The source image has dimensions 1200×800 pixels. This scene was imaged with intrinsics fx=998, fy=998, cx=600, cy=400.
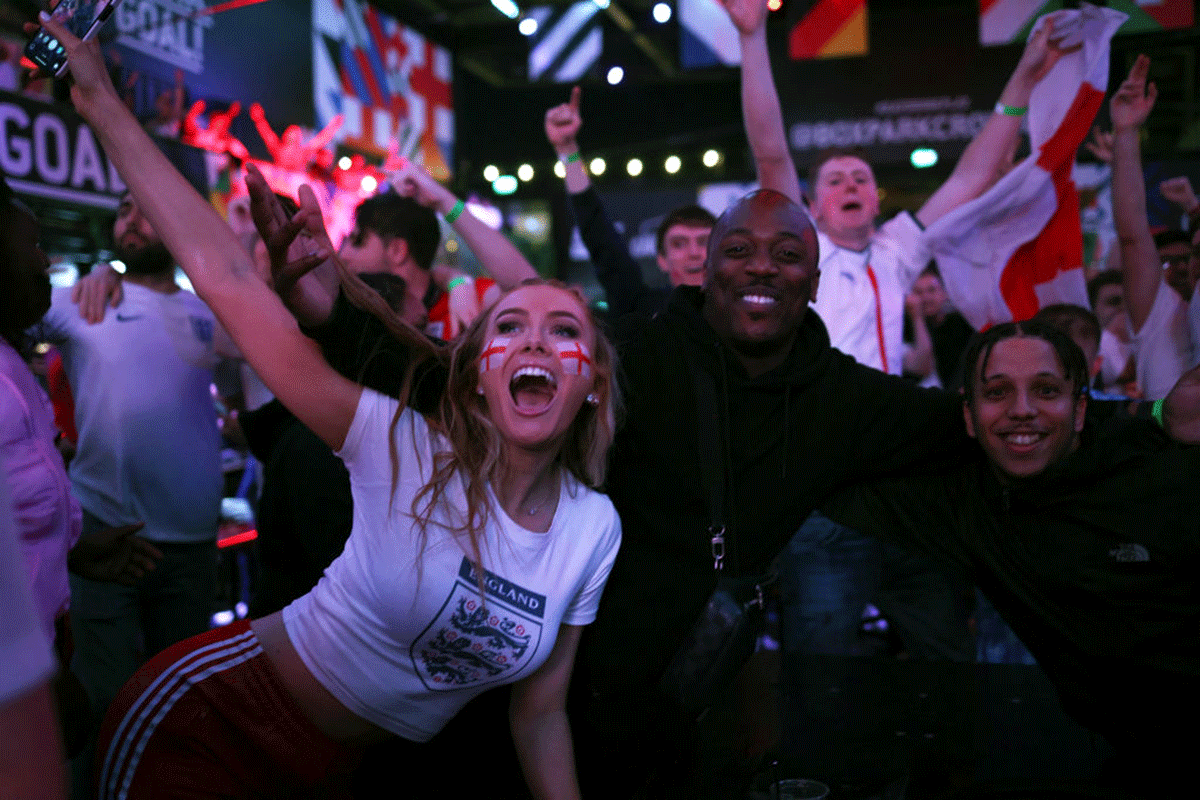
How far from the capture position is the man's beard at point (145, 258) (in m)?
3.37

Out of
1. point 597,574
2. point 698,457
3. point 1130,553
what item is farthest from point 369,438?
point 1130,553

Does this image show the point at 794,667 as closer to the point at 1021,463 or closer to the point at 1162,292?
the point at 1021,463

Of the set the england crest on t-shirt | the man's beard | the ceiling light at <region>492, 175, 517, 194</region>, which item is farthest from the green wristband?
the ceiling light at <region>492, 175, 517, 194</region>

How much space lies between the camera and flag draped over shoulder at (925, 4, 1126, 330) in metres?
3.58

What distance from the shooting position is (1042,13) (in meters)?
5.62

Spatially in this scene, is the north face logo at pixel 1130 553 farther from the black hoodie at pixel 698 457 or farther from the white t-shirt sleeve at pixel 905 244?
the white t-shirt sleeve at pixel 905 244

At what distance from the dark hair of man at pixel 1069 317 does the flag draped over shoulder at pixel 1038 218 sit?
204 millimetres

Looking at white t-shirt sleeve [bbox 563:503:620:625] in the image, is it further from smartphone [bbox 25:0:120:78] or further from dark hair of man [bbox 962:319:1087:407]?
smartphone [bbox 25:0:120:78]

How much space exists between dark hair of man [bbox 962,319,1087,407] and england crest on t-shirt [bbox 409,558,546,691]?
122 cm

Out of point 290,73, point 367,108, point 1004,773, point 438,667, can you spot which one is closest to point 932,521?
point 1004,773

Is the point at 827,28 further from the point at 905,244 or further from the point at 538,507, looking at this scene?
the point at 538,507

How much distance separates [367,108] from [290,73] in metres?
1.52

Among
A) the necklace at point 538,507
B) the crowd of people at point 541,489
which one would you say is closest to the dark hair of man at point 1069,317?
the crowd of people at point 541,489

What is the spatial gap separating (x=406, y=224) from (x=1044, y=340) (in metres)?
2.05
